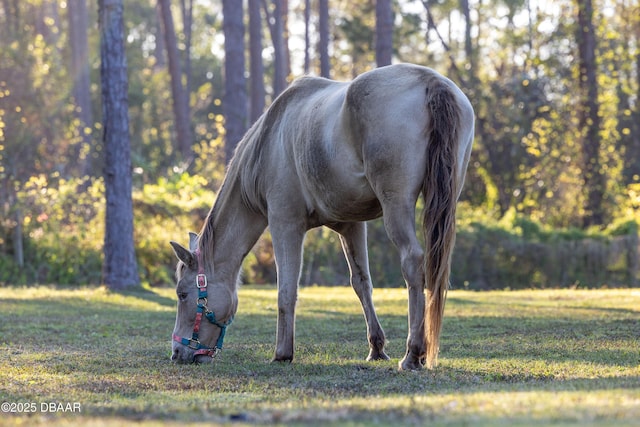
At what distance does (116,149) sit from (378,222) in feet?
21.4

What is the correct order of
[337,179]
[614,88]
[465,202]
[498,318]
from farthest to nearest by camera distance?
[614,88]
[465,202]
[498,318]
[337,179]

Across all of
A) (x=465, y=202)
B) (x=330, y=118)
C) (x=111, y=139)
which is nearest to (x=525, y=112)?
(x=465, y=202)

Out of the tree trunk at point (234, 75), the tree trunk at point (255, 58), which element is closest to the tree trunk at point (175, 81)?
the tree trunk at point (255, 58)

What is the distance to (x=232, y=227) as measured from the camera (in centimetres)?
898

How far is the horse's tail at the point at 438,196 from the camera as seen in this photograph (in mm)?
7078

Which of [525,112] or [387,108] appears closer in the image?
[387,108]

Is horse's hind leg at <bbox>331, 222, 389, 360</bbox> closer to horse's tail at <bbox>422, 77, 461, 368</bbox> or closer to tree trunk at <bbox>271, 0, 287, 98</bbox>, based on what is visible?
horse's tail at <bbox>422, 77, 461, 368</bbox>

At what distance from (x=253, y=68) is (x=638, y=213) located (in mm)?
13600

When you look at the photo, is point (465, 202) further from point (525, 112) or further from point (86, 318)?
point (86, 318)

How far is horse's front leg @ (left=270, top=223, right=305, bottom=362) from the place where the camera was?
830 centimetres

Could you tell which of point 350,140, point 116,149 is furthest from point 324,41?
point 350,140

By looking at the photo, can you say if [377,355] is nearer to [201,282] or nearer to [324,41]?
[201,282]

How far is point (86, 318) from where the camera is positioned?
12789mm

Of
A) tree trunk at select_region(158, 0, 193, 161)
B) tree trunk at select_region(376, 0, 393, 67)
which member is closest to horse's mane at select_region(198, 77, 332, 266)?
tree trunk at select_region(376, 0, 393, 67)
